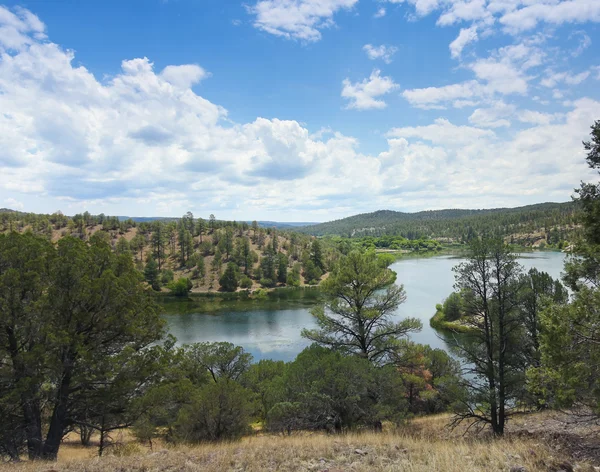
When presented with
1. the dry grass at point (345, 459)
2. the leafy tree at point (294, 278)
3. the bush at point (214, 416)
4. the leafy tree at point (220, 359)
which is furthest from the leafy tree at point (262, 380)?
the leafy tree at point (294, 278)

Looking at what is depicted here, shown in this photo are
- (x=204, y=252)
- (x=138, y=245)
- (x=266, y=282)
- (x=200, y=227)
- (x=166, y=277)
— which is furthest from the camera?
(x=200, y=227)

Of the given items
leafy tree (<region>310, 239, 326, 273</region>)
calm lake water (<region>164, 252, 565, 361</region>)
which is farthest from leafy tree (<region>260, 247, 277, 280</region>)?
leafy tree (<region>310, 239, 326, 273</region>)

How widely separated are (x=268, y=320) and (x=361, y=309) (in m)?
42.4

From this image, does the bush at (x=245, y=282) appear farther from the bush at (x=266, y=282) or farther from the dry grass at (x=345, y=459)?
the dry grass at (x=345, y=459)

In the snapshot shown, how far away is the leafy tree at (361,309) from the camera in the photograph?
53.0ft

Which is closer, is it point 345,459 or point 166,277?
point 345,459

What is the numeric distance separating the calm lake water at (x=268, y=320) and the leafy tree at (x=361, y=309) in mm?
21853

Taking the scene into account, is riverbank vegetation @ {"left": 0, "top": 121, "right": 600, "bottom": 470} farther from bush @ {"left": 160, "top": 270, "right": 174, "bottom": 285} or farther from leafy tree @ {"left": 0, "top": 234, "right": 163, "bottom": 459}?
bush @ {"left": 160, "top": 270, "right": 174, "bottom": 285}

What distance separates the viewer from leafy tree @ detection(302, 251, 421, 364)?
16156 millimetres

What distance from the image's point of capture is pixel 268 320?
5666 centimetres

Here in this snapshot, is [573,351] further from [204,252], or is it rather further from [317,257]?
[204,252]

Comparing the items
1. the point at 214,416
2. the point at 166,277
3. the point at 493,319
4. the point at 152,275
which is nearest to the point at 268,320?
the point at 214,416

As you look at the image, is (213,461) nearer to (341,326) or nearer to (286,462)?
(286,462)

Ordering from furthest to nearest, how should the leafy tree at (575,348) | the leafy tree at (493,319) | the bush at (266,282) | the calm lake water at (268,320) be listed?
1. the bush at (266,282)
2. the calm lake water at (268,320)
3. the leafy tree at (493,319)
4. the leafy tree at (575,348)
